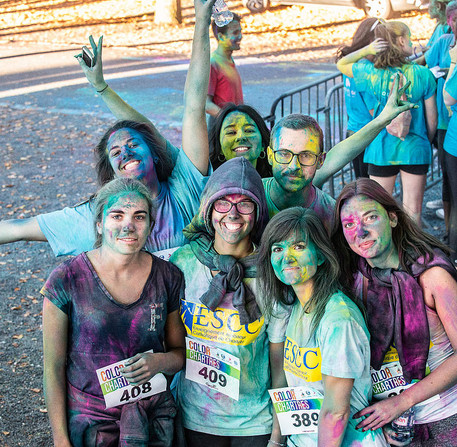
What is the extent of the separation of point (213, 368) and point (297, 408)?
40 centimetres

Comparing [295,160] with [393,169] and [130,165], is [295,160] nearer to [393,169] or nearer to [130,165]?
[130,165]

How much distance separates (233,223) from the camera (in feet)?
9.53

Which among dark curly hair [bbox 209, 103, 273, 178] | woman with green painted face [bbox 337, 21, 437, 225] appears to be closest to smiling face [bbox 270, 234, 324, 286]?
dark curly hair [bbox 209, 103, 273, 178]

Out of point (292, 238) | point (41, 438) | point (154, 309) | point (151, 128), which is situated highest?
point (151, 128)

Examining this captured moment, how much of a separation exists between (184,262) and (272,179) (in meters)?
0.71

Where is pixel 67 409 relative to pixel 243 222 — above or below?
below

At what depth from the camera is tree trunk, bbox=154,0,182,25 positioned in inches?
723

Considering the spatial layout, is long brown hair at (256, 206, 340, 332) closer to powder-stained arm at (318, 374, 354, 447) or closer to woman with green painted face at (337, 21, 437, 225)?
powder-stained arm at (318, 374, 354, 447)

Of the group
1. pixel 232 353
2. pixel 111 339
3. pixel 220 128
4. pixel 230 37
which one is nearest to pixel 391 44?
pixel 230 37

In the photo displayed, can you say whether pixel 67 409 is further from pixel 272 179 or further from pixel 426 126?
pixel 426 126

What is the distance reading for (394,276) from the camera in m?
2.79

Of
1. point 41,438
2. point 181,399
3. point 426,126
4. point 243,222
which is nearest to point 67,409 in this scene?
point 181,399

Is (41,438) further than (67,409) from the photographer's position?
Yes

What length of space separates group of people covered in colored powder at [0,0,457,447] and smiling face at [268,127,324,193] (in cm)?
31
